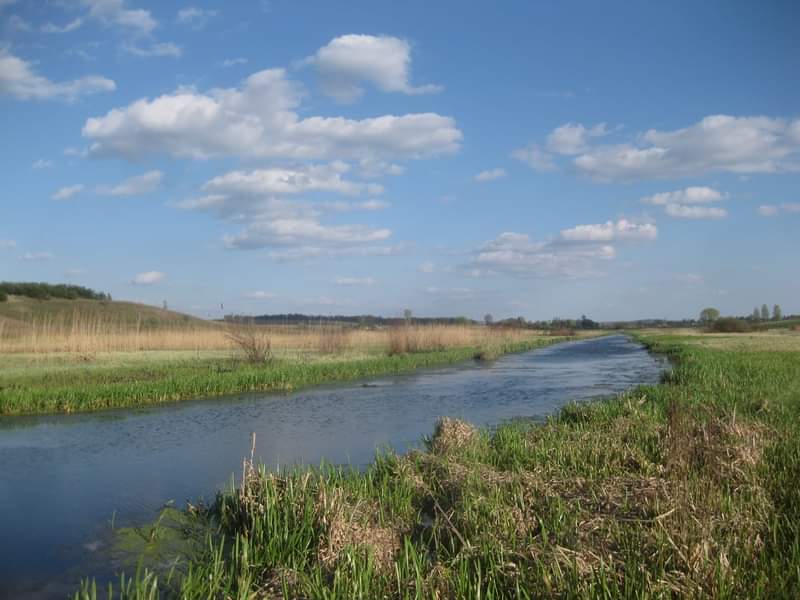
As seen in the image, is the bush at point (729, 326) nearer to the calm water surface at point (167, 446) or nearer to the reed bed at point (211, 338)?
the reed bed at point (211, 338)

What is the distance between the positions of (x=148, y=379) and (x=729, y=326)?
235ft

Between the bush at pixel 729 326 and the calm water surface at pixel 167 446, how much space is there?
60.0 m

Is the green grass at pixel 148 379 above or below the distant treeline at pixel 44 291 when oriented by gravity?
below

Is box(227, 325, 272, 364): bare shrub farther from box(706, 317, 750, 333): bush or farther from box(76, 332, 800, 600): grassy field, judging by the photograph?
box(706, 317, 750, 333): bush

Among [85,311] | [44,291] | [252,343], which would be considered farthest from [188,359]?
[44,291]

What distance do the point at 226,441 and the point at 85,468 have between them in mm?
2473

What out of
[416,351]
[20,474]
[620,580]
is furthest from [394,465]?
[416,351]

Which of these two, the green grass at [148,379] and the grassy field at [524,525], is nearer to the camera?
the grassy field at [524,525]

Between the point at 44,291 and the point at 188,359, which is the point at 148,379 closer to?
the point at 188,359

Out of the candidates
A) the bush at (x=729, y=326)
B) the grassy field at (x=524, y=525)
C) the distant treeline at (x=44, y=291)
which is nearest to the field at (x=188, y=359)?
the grassy field at (x=524, y=525)

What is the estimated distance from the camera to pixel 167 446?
10789 mm

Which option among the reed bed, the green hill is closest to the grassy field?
the reed bed

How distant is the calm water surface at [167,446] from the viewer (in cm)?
625

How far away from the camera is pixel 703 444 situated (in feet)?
22.8
